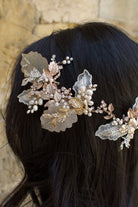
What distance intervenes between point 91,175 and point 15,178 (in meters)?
0.99

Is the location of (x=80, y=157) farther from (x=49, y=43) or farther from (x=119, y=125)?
(x=49, y=43)

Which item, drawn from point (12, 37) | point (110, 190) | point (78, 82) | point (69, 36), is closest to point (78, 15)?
point (12, 37)

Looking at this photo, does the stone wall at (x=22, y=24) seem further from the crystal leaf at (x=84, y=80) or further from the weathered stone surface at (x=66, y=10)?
the crystal leaf at (x=84, y=80)

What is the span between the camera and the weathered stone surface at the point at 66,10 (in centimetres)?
153

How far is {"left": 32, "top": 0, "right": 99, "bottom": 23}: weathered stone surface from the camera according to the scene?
153 cm

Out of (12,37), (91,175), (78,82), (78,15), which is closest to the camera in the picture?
(78,82)

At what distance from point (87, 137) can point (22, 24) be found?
3.73 feet

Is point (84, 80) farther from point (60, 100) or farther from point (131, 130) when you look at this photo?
point (131, 130)

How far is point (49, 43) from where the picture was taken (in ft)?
2.08

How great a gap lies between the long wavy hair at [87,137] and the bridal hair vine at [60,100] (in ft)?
0.06

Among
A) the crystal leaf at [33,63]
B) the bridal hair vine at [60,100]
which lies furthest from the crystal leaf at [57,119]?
the crystal leaf at [33,63]

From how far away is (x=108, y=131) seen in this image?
0.58 meters

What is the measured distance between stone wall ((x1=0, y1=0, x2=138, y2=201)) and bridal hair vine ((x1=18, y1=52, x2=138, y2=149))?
0.63 metres

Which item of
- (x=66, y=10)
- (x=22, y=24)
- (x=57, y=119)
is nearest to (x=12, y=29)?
(x=22, y=24)
